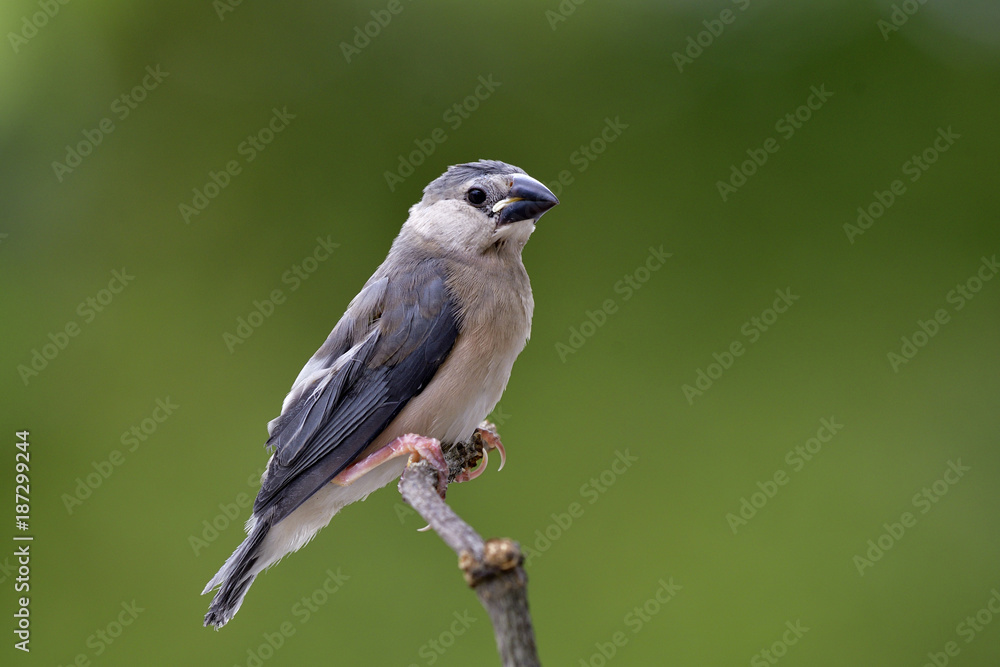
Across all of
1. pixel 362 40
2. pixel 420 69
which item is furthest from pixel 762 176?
pixel 362 40

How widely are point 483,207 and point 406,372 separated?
659 millimetres

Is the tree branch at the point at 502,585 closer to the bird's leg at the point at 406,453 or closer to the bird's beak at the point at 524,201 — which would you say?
the bird's leg at the point at 406,453

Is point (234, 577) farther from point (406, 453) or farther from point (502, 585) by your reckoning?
point (502, 585)

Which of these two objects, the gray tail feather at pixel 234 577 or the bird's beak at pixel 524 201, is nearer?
the gray tail feather at pixel 234 577

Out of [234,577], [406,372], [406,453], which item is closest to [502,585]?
[406,453]

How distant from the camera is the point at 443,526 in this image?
1.76 meters

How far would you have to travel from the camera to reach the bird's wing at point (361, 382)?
2.81m

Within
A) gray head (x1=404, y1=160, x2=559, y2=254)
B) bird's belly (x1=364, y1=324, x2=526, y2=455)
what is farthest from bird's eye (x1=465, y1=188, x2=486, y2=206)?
bird's belly (x1=364, y1=324, x2=526, y2=455)

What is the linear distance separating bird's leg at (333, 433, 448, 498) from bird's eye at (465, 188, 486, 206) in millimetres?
861

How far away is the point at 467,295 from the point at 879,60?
13.0 ft

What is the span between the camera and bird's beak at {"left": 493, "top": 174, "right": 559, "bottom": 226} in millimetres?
2971

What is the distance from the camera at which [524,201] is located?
299cm

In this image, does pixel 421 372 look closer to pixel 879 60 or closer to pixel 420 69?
pixel 420 69

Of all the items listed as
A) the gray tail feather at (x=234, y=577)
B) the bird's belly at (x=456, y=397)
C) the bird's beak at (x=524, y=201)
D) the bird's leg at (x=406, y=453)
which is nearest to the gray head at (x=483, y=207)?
the bird's beak at (x=524, y=201)
